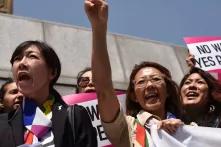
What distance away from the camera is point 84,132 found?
236 cm

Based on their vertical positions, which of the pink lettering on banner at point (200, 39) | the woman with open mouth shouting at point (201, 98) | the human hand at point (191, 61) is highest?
the pink lettering on banner at point (200, 39)

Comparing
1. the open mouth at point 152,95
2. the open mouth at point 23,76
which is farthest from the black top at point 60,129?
the open mouth at point 152,95

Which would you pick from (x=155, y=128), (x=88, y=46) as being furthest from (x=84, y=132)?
(x=88, y=46)

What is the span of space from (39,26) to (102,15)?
4628mm

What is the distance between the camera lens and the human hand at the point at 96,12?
2.44 m

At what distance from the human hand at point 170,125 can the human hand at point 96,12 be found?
→ 0.61m

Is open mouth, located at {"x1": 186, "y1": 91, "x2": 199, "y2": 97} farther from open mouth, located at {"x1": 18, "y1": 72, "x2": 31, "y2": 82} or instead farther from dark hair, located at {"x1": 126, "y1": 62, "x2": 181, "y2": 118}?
open mouth, located at {"x1": 18, "y1": 72, "x2": 31, "y2": 82}

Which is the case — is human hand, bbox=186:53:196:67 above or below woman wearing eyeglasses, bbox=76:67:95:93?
above

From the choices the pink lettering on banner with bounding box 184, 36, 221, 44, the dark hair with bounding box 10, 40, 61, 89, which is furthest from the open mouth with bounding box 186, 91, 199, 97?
the pink lettering on banner with bounding box 184, 36, 221, 44

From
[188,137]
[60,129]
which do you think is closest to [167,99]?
[188,137]

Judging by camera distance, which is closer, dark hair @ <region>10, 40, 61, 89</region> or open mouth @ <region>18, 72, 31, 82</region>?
open mouth @ <region>18, 72, 31, 82</region>

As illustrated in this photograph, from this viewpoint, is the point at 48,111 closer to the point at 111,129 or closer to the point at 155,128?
the point at 111,129

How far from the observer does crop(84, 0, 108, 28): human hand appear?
96.1 inches

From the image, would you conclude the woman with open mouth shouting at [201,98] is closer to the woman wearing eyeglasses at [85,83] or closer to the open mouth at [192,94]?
the open mouth at [192,94]
